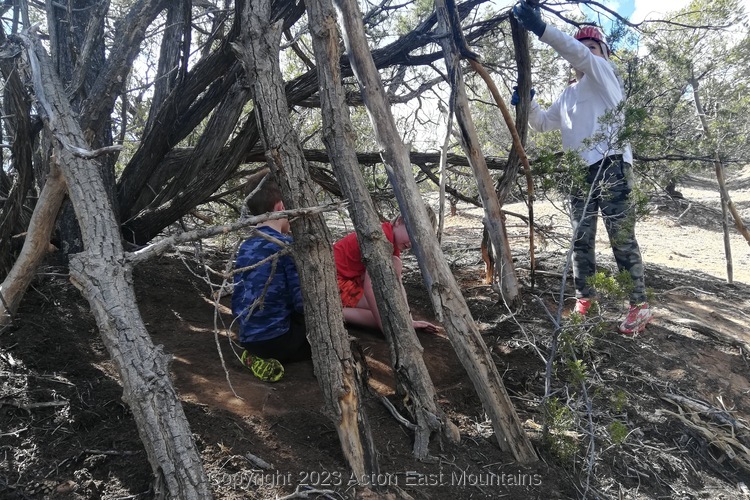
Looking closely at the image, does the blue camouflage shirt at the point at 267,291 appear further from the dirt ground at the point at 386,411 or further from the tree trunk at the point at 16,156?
the tree trunk at the point at 16,156

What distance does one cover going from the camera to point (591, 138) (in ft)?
11.0

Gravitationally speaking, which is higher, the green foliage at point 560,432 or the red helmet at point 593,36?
the red helmet at point 593,36

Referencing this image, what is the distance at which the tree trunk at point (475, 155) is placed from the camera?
338cm

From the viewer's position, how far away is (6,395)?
250 cm

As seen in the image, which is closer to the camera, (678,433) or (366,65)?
(366,65)

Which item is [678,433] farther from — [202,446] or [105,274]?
[105,274]

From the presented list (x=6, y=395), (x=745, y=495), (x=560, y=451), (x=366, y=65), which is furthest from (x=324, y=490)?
(x=745, y=495)

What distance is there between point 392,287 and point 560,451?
1110mm

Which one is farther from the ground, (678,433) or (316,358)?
(316,358)

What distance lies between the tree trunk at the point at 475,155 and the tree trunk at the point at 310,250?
1245 mm

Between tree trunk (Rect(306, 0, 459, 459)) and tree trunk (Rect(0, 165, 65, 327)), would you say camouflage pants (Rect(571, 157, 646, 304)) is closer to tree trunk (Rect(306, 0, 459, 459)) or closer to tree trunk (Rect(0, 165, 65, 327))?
tree trunk (Rect(306, 0, 459, 459))

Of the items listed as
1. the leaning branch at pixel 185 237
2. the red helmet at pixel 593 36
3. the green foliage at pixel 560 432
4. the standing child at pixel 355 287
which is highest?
the red helmet at pixel 593 36

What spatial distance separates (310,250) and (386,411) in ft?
2.99

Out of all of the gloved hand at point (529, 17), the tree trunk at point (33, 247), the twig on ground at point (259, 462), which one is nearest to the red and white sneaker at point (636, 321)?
the gloved hand at point (529, 17)
